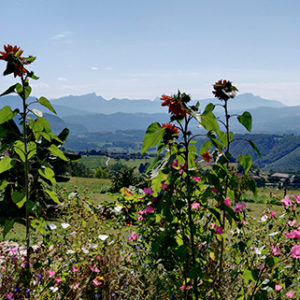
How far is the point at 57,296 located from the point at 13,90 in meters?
1.79

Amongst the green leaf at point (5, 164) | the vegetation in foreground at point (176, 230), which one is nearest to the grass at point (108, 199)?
the vegetation in foreground at point (176, 230)

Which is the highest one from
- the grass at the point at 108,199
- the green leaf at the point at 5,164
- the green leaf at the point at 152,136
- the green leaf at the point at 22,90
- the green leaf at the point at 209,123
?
the green leaf at the point at 22,90

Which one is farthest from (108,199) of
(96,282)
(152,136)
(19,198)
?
(152,136)

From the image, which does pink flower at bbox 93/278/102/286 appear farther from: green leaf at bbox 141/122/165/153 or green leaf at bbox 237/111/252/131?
green leaf at bbox 237/111/252/131

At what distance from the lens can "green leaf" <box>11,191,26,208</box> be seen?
2254mm

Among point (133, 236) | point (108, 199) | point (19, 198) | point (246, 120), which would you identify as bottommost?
point (108, 199)

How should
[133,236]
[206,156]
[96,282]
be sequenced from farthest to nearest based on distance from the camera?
[133,236] → [96,282] → [206,156]

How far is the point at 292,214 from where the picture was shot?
2361mm

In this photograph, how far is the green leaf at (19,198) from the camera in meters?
2.25

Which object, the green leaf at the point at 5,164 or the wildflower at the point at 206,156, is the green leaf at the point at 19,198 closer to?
the green leaf at the point at 5,164

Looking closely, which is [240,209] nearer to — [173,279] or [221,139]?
[221,139]

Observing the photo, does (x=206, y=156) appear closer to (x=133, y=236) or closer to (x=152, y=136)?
(x=152, y=136)

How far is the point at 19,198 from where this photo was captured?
2.27 m

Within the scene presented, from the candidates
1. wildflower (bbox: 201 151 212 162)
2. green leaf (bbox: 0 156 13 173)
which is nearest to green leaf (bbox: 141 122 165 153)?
wildflower (bbox: 201 151 212 162)
